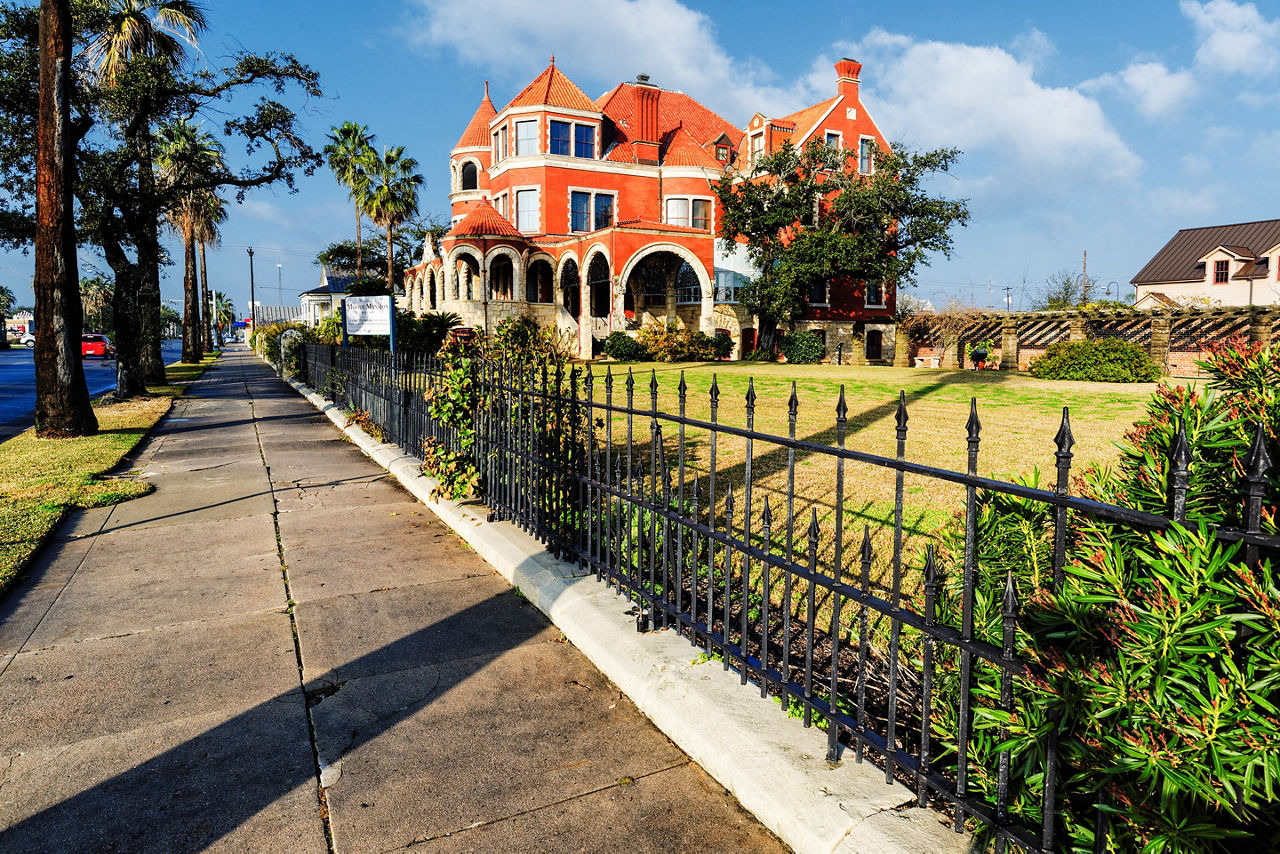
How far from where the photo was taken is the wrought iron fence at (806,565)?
206 centimetres

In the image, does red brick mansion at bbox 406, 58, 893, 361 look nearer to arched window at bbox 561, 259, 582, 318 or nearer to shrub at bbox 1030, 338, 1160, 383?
arched window at bbox 561, 259, 582, 318

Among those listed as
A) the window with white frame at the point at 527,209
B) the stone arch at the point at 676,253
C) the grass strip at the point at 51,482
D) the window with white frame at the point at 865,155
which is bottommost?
the grass strip at the point at 51,482

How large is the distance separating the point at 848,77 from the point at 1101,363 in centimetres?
2169

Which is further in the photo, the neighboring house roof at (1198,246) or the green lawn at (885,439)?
the neighboring house roof at (1198,246)

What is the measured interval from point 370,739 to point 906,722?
224 cm

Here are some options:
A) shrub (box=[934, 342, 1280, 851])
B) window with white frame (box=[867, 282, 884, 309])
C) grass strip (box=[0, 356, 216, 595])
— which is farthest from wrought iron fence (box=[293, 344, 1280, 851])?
window with white frame (box=[867, 282, 884, 309])

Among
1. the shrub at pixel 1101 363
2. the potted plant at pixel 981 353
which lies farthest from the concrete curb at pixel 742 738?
the potted plant at pixel 981 353

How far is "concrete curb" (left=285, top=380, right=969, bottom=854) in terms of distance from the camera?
2281 mm

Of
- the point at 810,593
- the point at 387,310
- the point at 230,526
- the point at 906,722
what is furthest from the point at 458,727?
the point at 387,310

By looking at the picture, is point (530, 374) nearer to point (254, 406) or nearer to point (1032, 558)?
point (1032, 558)

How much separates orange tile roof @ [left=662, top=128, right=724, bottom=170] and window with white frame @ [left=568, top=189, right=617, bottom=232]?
390cm

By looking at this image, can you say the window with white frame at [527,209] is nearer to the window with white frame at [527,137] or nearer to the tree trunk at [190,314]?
the window with white frame at [527,137]

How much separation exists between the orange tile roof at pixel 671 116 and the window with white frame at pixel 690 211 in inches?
153

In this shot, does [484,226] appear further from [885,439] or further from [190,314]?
[885,439]
